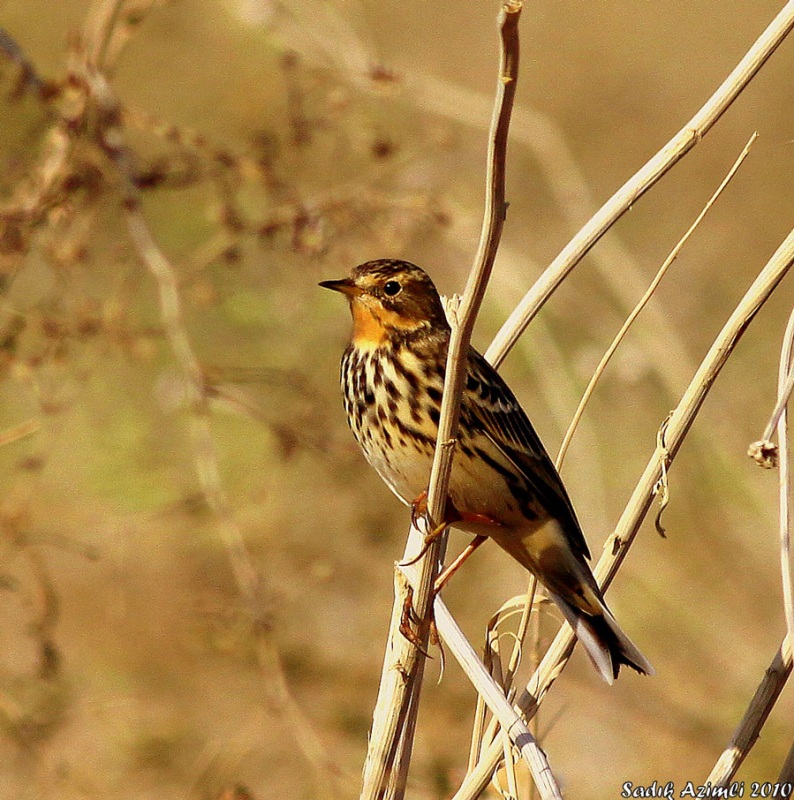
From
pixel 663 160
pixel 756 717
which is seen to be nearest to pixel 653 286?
pixel 663 160

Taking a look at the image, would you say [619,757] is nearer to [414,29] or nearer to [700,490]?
[700,490]

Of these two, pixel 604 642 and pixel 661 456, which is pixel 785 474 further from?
pixel 604 642

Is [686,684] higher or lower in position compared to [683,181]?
lower

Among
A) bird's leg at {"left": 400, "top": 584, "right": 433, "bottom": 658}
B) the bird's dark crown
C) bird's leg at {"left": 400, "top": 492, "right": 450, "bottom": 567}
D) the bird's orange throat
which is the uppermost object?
the bird's dark crown

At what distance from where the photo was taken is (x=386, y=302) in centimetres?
379

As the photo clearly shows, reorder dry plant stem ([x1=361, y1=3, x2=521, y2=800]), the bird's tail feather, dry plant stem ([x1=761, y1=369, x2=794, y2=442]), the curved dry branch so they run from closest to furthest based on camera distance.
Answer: dry plant stem ([x1=361, y1=3, x2=521, y2=800]) < the curved dry branch < dry plant stem ([x1=761, y1=369, x2=794, y2=442]) < the bird's tail feather

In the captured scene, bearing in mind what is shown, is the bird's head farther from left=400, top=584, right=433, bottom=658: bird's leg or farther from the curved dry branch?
left=400, top=584, right=433, bottom=658: bird's leg

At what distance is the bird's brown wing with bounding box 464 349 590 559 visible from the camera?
12.0 ft

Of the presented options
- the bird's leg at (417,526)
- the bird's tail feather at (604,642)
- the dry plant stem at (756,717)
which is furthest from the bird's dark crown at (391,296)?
→ the dry plant stem at (756,717)

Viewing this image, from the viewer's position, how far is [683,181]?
42.4ft

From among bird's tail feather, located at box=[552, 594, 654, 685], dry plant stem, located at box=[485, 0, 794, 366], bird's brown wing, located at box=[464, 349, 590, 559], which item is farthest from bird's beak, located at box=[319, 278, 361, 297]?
bird's tail feather, located at box=[552, 594, 654, 685]

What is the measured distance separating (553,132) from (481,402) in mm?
2577

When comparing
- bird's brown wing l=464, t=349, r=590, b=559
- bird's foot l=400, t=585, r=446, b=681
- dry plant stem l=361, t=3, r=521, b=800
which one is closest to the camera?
dry plant stem l=361, t=3, r=521, b=800

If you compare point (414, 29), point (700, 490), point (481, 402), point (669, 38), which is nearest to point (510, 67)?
point (481, 402)
